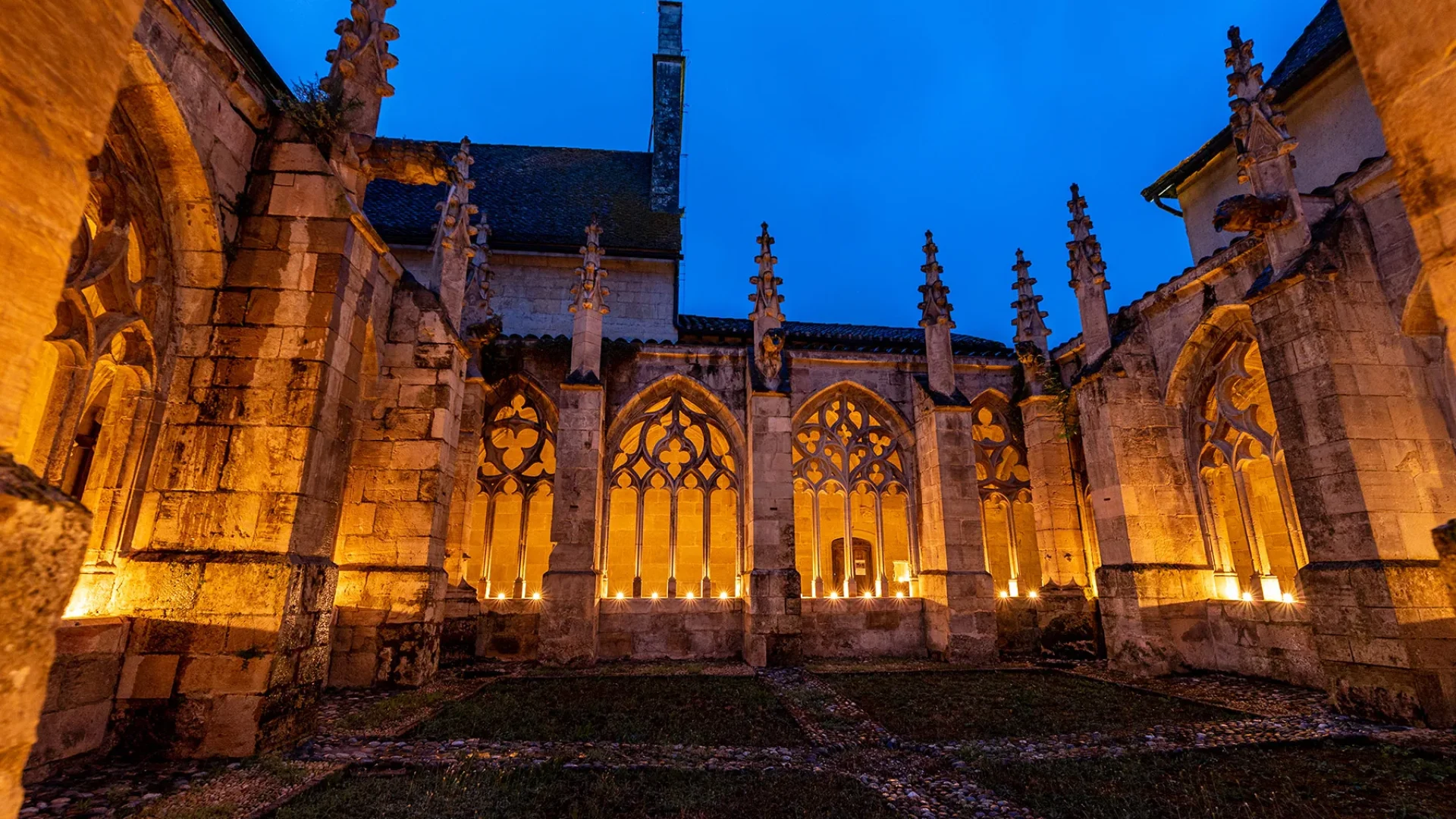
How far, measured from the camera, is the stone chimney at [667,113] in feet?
55.5

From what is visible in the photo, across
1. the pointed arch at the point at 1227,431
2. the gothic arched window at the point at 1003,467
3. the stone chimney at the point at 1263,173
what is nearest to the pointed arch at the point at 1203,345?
the pointed arch at the point at 1227,431

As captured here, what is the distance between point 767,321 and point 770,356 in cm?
69

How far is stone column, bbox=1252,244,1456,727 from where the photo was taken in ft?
18.0

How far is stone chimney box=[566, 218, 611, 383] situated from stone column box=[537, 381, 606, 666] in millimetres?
456

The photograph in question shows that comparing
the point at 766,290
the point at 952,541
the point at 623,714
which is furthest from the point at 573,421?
the point at 952,541

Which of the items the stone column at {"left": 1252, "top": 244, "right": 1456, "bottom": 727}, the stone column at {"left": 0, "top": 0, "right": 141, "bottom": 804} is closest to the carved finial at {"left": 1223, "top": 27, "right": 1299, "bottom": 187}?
the stone column at {"left": 1252, "top": 244, "right": 1456, "bottom": 727}

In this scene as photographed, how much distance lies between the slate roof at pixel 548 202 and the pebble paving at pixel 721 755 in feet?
33.9

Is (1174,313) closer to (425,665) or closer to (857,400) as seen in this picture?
(857,400)

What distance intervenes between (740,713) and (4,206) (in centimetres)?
589

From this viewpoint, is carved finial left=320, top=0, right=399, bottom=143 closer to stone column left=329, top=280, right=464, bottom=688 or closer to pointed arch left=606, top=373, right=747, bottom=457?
stone column left=329, top=280, right=464, bottom=688

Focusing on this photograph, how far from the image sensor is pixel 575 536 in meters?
9.29

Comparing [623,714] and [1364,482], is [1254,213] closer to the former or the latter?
[1364,482]

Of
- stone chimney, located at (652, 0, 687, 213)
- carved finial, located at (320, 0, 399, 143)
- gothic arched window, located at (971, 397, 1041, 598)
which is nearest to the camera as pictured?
carved finial, located at (320, 0, 399, 143)

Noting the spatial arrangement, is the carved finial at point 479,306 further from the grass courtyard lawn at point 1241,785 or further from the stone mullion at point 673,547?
the grass courtyard lawn at point 1241,785
